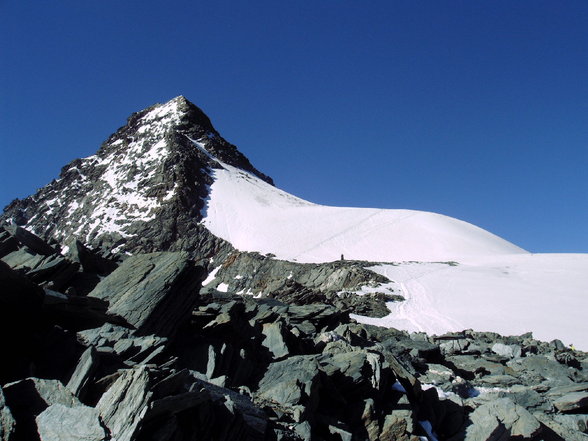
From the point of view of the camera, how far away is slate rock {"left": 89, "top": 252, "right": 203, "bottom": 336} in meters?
9.86

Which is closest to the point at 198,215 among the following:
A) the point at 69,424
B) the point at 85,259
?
the point at 85,259

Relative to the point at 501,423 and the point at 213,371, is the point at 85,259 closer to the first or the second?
the point at 213,371

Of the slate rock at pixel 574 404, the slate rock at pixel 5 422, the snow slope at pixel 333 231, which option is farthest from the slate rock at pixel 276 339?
the snow slope at pixel 333 231

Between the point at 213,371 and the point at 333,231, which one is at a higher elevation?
the point at 333,231

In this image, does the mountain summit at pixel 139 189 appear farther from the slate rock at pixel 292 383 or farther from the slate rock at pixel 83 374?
the slate rock at pixel 83 374

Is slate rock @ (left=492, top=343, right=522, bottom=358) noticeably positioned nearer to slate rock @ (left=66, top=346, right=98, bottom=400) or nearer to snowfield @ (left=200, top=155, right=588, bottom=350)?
snowfield @ (left=200, top=155, right=588, bottom=350)

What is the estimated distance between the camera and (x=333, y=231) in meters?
66.5

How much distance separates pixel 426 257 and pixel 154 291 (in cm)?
4954

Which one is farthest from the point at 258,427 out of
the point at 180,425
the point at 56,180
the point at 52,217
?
the point at 56,180

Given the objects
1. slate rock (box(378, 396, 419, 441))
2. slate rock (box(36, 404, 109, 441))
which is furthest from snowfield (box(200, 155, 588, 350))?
slate rock (box(36, 404, 109, 441))

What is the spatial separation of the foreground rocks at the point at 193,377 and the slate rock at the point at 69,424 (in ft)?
0.05

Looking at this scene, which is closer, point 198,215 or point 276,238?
point 276,238

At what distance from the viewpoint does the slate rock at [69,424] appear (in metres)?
4.86

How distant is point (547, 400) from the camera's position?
12477 mm
